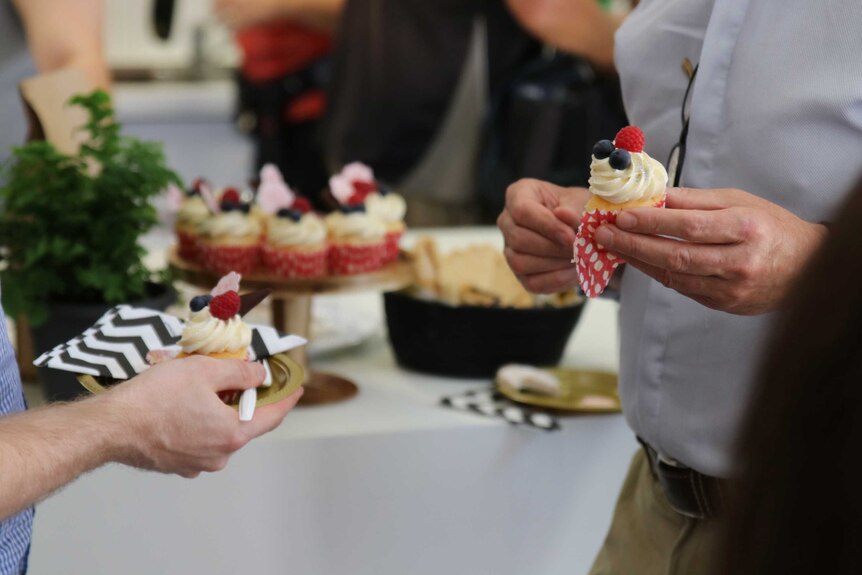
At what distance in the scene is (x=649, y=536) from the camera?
1.40 metres

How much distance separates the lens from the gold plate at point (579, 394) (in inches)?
70.7

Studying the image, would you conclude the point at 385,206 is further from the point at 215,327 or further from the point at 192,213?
the point at 215,327

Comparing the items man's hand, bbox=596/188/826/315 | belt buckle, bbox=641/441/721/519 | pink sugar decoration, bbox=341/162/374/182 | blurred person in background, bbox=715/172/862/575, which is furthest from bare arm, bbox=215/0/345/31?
blurred person in background, bbox=715/172/862/575

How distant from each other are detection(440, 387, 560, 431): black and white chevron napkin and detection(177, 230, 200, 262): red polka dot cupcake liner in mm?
461

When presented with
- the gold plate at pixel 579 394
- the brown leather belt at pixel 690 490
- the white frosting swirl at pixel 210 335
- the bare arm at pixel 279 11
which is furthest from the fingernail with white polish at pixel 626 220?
the bare arm at pixel 279 11

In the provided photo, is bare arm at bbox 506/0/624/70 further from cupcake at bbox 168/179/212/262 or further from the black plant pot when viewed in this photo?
the black plant pot

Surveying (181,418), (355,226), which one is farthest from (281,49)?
(181,418)

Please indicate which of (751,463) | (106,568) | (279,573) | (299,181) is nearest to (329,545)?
(279,573)

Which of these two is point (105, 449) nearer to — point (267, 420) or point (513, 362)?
point (267, 420)

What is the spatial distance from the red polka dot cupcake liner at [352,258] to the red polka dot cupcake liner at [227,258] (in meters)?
0.13

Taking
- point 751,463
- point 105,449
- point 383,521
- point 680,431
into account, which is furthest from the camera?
point 383,521

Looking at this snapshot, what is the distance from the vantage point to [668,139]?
4.27 feet

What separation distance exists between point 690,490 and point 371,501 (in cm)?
61

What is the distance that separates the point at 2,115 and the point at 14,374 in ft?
3.85
